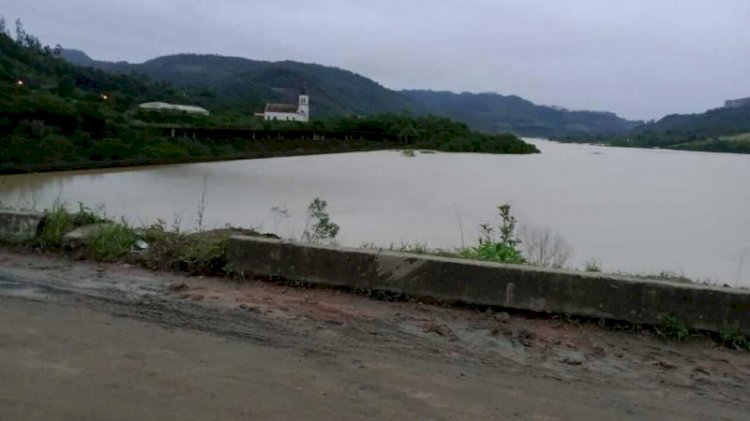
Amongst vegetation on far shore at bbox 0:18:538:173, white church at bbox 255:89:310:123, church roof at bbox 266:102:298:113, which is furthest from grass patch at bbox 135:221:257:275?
church roof at bbox 266:102:298:113

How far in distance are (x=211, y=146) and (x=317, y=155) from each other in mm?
9033

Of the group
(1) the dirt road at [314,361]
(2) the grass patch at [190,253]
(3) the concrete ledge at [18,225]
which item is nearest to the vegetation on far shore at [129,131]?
(3) the concrete ledge at [18,225]

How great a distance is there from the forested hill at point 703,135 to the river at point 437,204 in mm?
53968

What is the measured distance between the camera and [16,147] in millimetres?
21984

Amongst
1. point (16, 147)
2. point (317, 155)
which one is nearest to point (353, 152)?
point (317, 155)

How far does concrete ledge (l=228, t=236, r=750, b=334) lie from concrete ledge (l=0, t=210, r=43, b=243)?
181 centimetres

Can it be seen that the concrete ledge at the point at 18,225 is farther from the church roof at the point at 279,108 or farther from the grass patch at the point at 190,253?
the church roof at the point at 279,108

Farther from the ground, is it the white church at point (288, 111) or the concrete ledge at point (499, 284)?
the white church at point (288, 111)

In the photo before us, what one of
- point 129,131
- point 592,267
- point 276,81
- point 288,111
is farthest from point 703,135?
point 592,267

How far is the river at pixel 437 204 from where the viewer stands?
12.0 m

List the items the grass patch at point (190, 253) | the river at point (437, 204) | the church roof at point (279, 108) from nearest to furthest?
the grass patch at point (190, 253), the river at point (437, 204), the church roof at point (279, 108)

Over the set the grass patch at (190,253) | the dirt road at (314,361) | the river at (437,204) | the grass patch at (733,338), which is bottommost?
the river at (437,204)

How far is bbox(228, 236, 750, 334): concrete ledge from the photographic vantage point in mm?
3967

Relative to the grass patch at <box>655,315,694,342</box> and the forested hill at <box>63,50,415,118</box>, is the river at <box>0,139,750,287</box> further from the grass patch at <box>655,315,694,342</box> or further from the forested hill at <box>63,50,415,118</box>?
the forested hill at <box>63,50,415,118</box>
